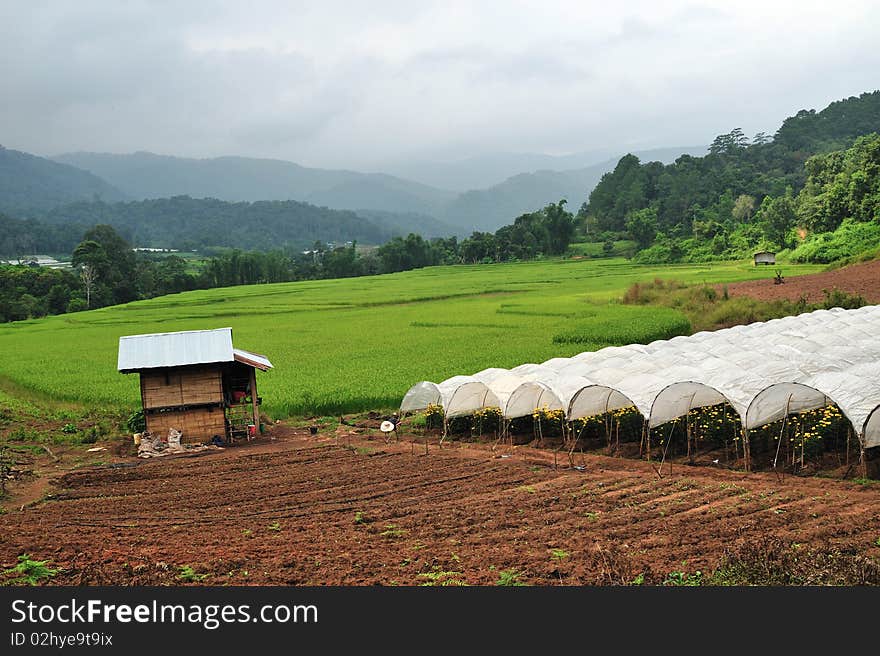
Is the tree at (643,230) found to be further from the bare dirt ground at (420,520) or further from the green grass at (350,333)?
the bare dirt ground at (420,520)

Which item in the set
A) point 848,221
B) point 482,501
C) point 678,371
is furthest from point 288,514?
point 848,221

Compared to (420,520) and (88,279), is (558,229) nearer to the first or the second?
(88,279)

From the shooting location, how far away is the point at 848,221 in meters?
61.8

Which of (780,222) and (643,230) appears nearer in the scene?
(780,222)

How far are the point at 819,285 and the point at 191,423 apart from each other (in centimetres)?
3628

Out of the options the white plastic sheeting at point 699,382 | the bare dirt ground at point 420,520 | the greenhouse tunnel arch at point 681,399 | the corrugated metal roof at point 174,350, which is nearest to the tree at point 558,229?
the white plastic sheeting at point 699,382

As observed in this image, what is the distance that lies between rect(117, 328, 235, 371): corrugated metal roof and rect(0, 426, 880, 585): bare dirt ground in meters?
2.34

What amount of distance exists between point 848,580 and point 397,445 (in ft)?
33.7

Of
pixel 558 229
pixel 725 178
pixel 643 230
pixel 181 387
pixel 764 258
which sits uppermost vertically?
pixel 725 178

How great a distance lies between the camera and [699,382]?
14.7 meters

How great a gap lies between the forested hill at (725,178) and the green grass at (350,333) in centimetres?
4348

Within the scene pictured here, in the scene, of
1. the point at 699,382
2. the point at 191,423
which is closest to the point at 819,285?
the point at 699,382

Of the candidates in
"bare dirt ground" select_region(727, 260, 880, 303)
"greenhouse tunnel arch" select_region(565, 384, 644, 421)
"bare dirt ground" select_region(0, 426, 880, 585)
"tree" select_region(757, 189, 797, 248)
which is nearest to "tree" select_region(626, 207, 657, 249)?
"tree" select_region(757, 189, 797, 248)

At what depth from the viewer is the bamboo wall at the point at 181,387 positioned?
16.9 metres
